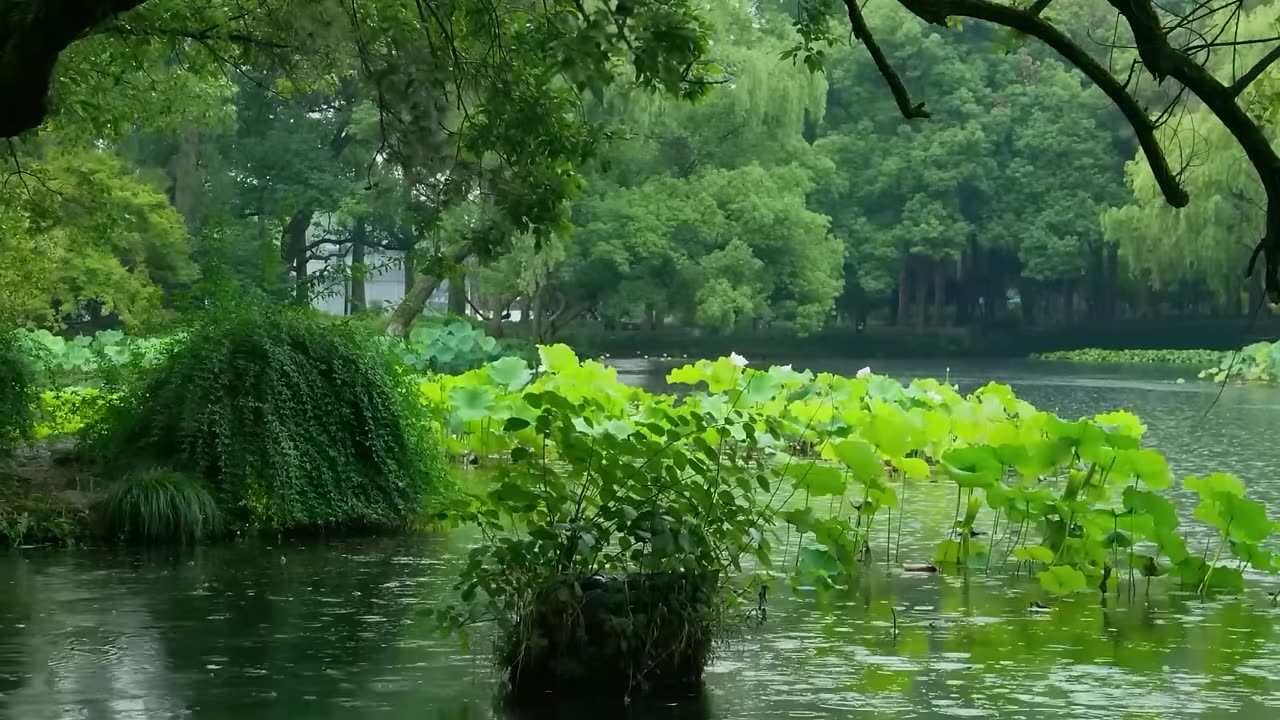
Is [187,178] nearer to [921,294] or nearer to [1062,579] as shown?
[921,294]

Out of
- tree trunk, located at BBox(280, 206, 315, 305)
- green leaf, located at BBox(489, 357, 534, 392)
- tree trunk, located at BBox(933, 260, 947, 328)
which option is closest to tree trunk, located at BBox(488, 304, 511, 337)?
tree trunk, located at BBox(280, 206, 315, 305)

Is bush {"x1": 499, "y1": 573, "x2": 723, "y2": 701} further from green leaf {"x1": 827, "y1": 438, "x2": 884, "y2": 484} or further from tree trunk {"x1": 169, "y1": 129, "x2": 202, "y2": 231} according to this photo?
tree trunk {"x1": 169, "y1": 129, "x2": 202, "y2": 231}

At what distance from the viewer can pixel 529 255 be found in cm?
3625

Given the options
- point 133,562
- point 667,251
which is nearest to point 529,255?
point 667,251

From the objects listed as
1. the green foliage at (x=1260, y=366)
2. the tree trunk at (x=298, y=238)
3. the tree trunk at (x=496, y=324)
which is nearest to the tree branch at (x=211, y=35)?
the green foliage at (x=1260, y=366)

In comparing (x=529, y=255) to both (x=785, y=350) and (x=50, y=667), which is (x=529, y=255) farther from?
(x=50, y=667)

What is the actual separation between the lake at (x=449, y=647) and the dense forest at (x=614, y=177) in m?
1.80

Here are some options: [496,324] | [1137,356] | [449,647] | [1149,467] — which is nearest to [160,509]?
[449,647]

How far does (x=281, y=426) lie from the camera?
1114 cm

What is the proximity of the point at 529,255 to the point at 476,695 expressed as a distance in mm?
29647

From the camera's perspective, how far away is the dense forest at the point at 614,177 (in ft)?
26.8

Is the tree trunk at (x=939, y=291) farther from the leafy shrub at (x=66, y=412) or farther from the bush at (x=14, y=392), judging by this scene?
the bush at (x=14, y=392)

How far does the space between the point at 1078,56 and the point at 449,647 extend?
395 cm

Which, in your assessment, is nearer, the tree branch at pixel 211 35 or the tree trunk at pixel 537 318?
the tree branch at pixel 211 35
